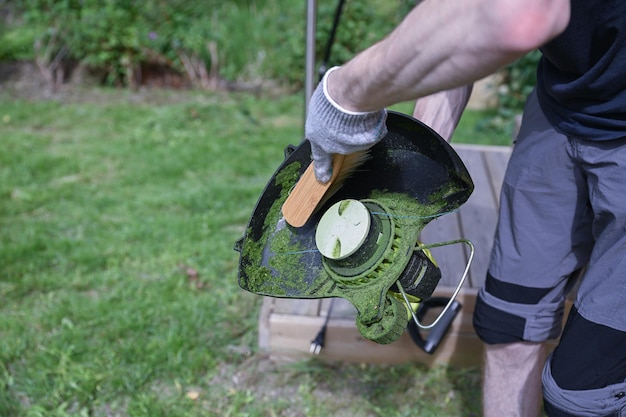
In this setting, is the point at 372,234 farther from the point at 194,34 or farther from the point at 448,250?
the point at 194,34

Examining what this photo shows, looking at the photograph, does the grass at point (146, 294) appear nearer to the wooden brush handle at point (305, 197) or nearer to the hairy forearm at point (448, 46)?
the wooden brush handle at point (305, 197)

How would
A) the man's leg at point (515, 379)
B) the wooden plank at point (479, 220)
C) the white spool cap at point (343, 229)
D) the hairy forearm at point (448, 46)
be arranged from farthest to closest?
the wooden plank at point (479, 220) → the man's leg at point (515, 379) → the white spool cap at point (343, 229) → the hairy forearm at point (448, 46)

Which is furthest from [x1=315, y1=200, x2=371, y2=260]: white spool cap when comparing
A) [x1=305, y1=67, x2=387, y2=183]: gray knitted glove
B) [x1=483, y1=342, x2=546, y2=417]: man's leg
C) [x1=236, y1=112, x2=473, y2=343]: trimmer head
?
[x1=483, y1=342, x2=546, y2=417]: man's leg

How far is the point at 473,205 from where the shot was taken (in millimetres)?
2881

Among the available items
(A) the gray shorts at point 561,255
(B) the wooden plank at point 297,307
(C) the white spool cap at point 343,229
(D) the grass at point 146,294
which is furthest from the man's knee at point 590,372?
(B) the wooden plank at point 297,307

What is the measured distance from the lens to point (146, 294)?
2.71 meters

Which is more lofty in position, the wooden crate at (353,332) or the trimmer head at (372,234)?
the trimmer head at (372,234)

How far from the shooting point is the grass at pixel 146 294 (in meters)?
2.23

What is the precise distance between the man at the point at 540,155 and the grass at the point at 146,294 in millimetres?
712

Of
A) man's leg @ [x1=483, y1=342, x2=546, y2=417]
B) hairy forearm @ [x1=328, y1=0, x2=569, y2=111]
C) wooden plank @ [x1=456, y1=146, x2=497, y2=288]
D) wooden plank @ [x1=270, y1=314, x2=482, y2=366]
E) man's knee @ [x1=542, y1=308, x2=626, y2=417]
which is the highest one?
hairy forearm @ [x1=328, y1=0, x2=569, y2=111]

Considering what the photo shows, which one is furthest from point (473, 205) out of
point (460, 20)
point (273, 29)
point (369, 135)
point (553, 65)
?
point (273, 29)

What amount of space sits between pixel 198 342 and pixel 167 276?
0.48 meters

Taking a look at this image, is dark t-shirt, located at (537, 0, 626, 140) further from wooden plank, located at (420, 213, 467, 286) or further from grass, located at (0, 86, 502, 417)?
grass, located at (0, 86, 502, 417)

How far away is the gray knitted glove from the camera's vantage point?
43.5 inches
